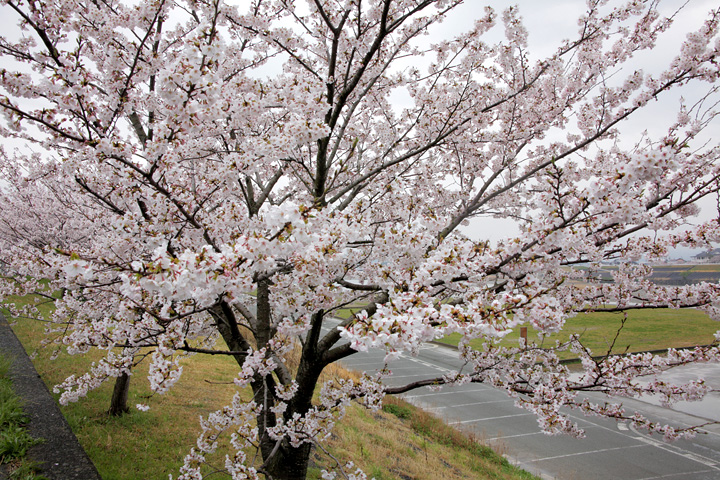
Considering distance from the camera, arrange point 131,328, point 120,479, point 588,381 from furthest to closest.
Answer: point 120,479
point 588,381
point 131,328

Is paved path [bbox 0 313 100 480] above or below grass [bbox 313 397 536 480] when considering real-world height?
above

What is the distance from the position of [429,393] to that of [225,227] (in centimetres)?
1212

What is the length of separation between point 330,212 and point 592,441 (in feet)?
36.5

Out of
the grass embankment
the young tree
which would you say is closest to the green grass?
the grass embankment

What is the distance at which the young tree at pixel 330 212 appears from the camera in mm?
2461

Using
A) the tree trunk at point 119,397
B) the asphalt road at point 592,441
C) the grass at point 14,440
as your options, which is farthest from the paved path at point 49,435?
the asphalt road at point 592,441

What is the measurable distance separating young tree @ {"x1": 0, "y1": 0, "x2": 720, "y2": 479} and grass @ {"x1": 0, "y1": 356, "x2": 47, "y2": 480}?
0.99m

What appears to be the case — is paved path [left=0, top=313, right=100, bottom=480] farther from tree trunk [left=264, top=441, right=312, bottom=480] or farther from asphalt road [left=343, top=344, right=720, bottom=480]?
asphalt road [left=343, top=344, right=720, bottom=480]

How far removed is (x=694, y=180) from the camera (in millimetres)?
3367

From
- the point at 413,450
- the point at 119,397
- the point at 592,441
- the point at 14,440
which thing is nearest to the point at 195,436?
the point at 119,397

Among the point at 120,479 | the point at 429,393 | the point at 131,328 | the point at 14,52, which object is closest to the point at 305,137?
the point at 131,328

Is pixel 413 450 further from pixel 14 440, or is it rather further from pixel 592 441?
pixel 14 440

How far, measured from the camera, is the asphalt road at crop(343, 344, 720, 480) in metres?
8.27

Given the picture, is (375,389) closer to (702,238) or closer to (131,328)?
(131,328)
